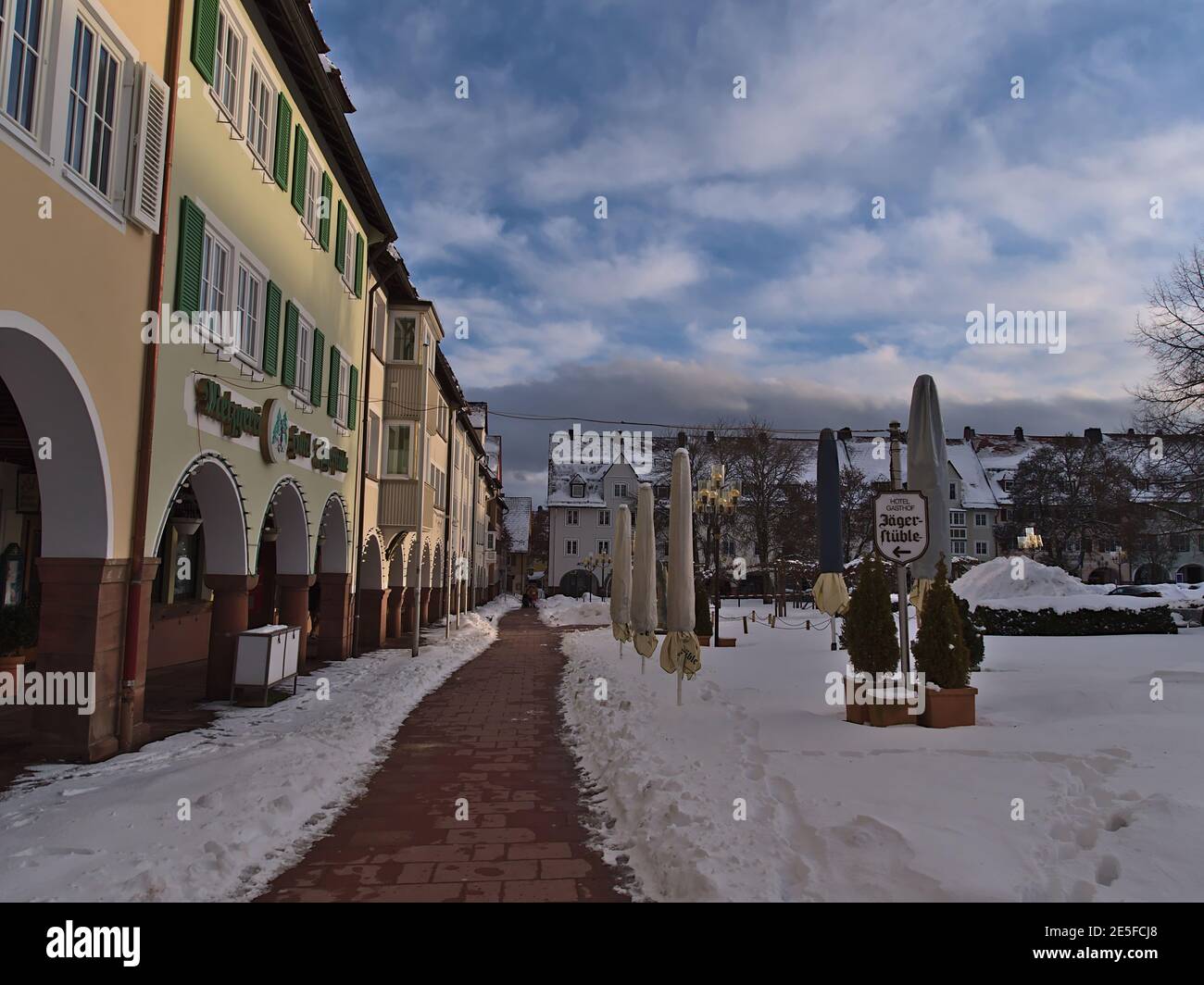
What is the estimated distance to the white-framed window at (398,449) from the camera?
68.1 feet

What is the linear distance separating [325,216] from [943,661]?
13.0m

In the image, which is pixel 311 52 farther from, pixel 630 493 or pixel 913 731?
pixel 630 493

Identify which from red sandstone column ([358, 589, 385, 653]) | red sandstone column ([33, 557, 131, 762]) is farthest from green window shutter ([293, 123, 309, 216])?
red sandstone column ([358, 589, 385, 653])

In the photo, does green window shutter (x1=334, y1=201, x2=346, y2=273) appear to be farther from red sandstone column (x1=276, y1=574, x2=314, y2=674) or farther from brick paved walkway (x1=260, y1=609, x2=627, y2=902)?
brick paved walkway (x1=260, y1=609, x2=627, y2=902)

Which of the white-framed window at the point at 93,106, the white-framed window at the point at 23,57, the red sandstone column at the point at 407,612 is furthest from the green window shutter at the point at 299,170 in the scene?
the red sandstone column at the point at 407,612

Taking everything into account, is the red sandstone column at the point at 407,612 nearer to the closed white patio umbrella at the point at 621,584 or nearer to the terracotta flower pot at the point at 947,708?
the closed white patio umbrella at the point at 621,584

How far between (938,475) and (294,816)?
26.3ft

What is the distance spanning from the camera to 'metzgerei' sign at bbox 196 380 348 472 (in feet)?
31.7

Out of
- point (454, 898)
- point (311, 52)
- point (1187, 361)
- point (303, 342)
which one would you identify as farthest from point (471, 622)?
point (454, 898)

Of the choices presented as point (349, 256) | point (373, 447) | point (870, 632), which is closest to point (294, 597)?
point (373, 447)

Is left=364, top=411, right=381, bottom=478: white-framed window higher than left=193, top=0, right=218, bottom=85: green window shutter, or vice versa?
left=193, top=0, right=218, bottom=85: green window shutter

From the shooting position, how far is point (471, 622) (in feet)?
101

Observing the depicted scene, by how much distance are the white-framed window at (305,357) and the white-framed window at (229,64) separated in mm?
3815

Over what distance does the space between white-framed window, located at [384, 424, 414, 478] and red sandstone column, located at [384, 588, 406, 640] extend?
3.79m
